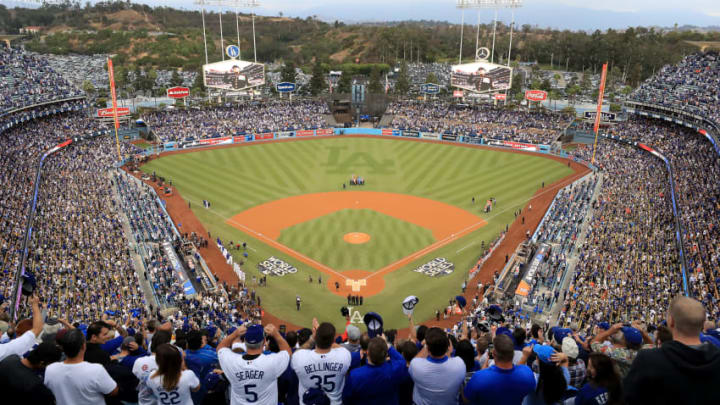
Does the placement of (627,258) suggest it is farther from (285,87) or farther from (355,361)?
(285,87)

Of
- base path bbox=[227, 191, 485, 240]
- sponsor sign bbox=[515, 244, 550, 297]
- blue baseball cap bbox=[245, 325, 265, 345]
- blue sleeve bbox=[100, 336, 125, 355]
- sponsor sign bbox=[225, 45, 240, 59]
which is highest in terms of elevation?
sponsor sign bbox=[225, 45, 240, 59]

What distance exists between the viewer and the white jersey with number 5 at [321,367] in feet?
23.7

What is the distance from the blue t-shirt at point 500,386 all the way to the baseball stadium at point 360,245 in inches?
0.9

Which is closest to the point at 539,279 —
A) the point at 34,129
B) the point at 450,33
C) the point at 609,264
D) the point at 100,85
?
the point at 609,264

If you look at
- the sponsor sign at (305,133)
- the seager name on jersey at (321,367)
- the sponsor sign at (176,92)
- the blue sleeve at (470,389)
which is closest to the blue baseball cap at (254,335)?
the seager name on jersey at (321,367)

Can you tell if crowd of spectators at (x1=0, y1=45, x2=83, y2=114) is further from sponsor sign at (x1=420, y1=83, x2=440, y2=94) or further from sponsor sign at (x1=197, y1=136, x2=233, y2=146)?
sponsor sign at (x1=420, y1=83, x2=440, y2=94)

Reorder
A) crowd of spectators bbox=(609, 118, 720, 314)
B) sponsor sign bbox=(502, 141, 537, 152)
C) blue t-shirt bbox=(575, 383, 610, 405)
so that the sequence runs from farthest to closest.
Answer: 1. sponsor sign bbox=(502, 141, 537, 152)
2. crowd of spectators bbox=(609, 118, 720, 314)
3. blue t-shirt bbox=(575, 383, 610, 405)

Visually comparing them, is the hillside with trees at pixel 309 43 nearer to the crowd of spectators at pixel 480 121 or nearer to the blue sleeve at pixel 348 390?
the crowd of spectators at pixel 480 121

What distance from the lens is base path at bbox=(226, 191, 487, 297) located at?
35.2m

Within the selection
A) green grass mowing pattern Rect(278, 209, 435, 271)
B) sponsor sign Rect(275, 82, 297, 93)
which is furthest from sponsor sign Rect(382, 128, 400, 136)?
green grass mowing pattern Rect(278, 209, 435, 271)

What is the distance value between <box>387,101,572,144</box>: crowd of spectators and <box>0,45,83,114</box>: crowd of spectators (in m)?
43.8

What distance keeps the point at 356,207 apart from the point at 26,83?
134 feet

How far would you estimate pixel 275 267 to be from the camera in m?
36.1

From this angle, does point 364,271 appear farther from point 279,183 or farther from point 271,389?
point 271,389
